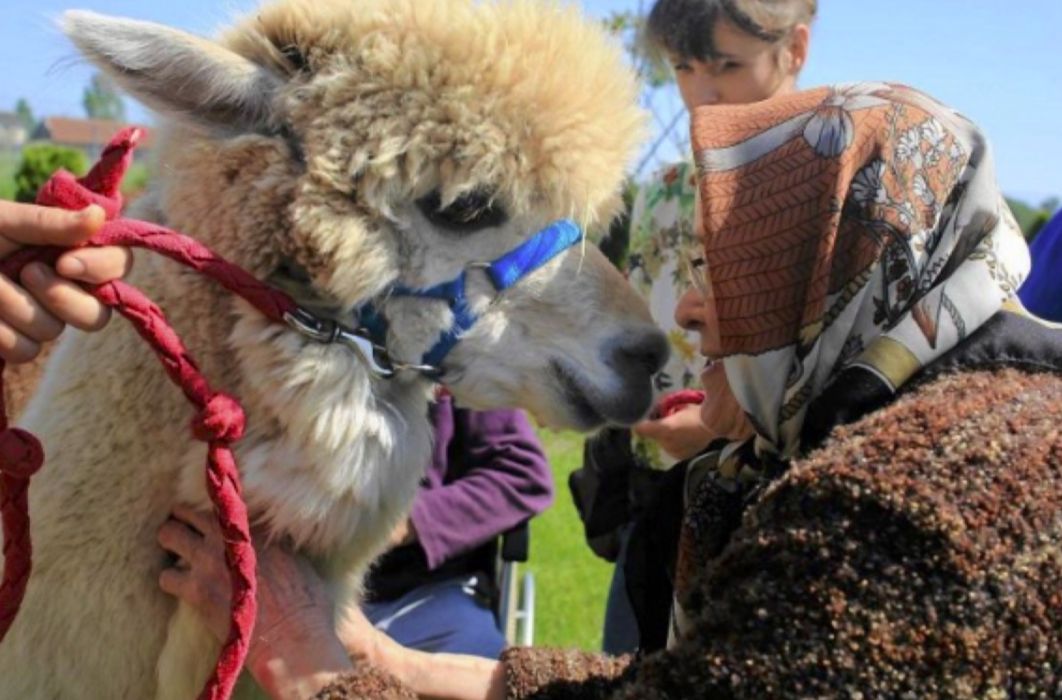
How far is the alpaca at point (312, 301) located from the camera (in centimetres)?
157

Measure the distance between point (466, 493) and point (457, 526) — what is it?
0.27ft

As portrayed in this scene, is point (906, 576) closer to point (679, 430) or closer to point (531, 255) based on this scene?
point (531, 255)

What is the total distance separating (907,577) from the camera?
3.59 ft

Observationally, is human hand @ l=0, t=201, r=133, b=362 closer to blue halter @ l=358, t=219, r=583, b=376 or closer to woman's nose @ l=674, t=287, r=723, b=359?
blue halter @ l=358, t=219, r=583, b=376

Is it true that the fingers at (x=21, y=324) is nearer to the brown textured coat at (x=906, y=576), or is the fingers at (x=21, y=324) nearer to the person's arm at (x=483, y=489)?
the brown textured coat at (x=906, y=576)

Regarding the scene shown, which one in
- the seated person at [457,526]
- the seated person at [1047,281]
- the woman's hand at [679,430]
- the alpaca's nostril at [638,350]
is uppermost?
the alpaca's nostril at [638,350]

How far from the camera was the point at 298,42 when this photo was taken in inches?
65.1

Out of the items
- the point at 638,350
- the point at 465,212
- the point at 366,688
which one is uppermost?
the point at 465,212

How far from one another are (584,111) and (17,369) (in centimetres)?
141

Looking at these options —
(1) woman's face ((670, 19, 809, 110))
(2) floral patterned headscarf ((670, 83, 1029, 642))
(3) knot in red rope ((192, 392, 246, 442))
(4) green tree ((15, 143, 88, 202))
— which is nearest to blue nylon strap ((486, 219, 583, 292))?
(2) floral patterned headscarf ((670, 83, 1029, 642))

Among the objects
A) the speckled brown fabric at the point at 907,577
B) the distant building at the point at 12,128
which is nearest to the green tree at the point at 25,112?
the distant building at the point at 12,128

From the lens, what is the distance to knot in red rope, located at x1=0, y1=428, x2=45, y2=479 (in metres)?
1.33

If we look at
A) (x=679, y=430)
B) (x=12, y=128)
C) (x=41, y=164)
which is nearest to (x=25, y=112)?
(x=41, y=164)

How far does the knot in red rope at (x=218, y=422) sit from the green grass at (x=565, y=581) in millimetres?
2830
